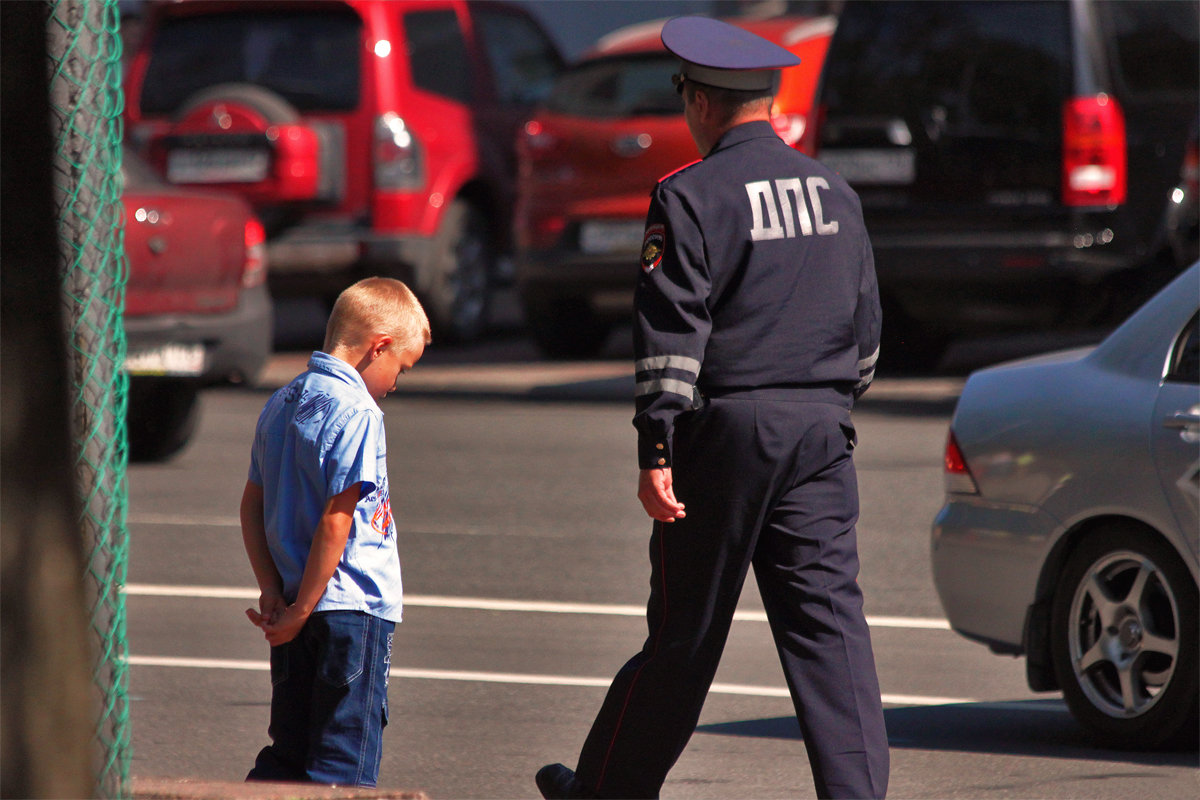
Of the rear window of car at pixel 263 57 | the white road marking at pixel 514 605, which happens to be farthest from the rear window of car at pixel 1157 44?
the white road marking at pixel 514 605

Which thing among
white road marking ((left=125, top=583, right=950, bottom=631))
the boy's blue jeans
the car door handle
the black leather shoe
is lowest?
white road marking ((left=125, top=583, right=950, bottom=631))

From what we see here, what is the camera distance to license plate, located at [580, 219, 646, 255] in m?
13.8

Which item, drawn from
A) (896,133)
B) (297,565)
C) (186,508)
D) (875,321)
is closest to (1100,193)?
(896,133)

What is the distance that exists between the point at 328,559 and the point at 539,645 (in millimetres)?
3092

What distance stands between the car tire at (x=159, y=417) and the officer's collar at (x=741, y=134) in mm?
7384

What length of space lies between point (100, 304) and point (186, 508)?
6.06 metres

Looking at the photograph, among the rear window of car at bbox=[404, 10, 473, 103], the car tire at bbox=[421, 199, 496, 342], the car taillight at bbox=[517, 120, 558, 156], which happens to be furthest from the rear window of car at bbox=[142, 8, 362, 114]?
the car taillight at bbox=[517, 120, 558, 156]

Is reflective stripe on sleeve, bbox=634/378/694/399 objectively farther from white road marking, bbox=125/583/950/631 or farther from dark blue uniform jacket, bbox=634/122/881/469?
white road marking, bbox=125/583/950/631

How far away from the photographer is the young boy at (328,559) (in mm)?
4020

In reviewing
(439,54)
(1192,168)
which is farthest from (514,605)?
(439,54)

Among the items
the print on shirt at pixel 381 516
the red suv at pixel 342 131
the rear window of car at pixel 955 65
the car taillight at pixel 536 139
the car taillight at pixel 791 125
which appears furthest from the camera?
the red suv at pixel 342 131

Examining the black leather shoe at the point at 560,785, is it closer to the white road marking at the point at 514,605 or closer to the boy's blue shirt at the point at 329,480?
the boy's blue shirt at the point at 329,480

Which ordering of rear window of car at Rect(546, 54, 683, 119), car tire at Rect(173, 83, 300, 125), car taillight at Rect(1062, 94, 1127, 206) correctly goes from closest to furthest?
car taillight at Rect(1062, 94, 1127, 206), rear window of car at Rect(546, 54, 683, 119), car tire at Rect(173, 83, 300, 125)

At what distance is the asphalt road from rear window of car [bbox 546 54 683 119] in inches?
108
